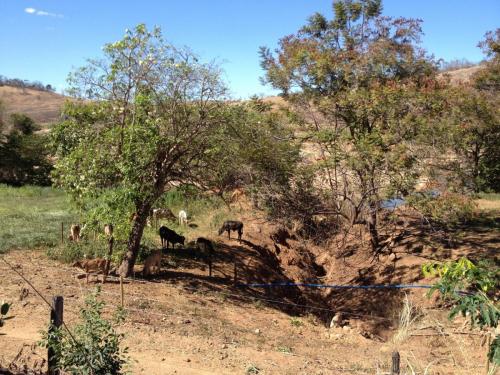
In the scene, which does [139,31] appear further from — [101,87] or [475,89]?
[475,89]

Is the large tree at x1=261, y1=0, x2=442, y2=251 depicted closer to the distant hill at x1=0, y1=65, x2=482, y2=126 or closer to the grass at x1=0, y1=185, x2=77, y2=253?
the grass at x1=0, y1=185, x2=77, y2=253

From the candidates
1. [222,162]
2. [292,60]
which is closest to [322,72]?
[292,60]

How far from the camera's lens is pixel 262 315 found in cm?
1112

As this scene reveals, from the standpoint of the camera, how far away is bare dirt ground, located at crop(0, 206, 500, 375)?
25.7 ft

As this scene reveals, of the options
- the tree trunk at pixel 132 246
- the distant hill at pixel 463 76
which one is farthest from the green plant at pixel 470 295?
the distant hill at pixel 463 76

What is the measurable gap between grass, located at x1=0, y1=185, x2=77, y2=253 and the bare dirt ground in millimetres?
1040

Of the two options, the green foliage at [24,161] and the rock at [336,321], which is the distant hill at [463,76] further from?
the green foliage at [24,161]

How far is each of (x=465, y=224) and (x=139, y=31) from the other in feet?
47.4

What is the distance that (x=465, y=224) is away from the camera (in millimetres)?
18984

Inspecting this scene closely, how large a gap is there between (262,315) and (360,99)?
6633 millimetres

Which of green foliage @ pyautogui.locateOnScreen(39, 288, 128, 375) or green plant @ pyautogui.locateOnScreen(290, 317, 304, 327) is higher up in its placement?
green foliage @ pyautogui.locateOnScreen(39, 288, 128, 375)

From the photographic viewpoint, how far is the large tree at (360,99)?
44.2ft

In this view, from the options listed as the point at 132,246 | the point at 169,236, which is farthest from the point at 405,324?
the point at 169,236

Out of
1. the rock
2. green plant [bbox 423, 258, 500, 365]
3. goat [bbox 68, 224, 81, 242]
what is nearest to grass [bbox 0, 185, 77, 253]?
goat [bbox 68, 224, 81, 242]
